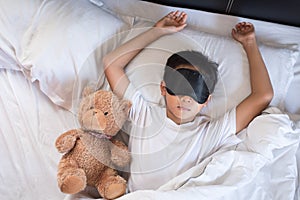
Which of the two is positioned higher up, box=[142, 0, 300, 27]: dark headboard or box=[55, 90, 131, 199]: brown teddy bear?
box=[142, 0, 300, 27]: dark headboard

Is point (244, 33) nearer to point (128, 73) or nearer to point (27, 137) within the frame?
point (128, 73)

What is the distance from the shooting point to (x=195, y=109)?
3.85 ft

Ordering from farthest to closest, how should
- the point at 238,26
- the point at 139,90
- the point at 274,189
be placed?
1. the point at 238,26
2. the point at 139,90
3. the point at 274,189

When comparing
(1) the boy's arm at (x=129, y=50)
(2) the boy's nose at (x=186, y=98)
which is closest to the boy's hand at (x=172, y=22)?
(1) the boy's arm at (x=129, y=50)

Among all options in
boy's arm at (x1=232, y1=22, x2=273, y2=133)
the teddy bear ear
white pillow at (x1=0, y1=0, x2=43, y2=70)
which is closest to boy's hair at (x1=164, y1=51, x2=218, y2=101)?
boy's arm at (x1=232, y1=22, x2=273, y2=133)

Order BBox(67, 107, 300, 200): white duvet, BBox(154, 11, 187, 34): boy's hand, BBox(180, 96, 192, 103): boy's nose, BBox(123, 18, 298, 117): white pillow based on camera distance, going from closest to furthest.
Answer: BBox(67, 107, 300, 200): white duvet, BBox(180, 96, 192, 103): boy's nose, BBox(123, 18, 298, 117): white pillow, BBox(154, 11, 187, 34): boy's hand

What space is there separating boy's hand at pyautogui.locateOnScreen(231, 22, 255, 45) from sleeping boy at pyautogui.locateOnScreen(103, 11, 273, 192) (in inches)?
5.0

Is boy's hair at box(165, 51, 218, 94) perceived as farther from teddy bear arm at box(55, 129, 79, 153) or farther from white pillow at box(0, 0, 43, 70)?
white pillow at box(0, 0, 43, 70)

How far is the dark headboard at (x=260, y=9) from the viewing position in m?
1.39

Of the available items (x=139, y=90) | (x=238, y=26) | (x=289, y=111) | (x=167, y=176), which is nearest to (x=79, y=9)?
(x=139, y=90)

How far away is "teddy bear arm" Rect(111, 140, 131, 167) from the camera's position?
118cm

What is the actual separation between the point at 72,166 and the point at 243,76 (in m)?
0.58

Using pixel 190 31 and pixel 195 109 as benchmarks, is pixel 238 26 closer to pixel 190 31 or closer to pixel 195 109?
pixel 190 31

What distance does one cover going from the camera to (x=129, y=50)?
1336 millimetres
